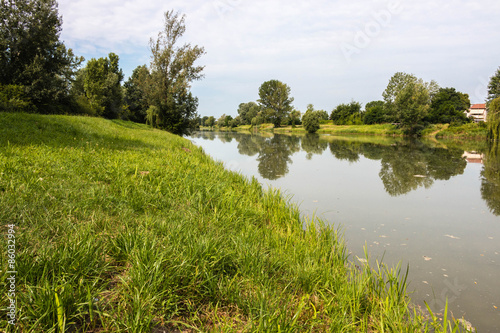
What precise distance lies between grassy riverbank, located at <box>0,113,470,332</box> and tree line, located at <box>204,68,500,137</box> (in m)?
33.4

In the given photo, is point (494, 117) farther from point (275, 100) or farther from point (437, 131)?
point (275, 100)

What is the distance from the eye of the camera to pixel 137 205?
385 cm

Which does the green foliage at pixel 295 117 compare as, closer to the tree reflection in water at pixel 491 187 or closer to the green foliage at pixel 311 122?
the green foliage at pixel 311 122

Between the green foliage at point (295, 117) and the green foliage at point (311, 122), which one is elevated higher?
the green foliage at point (295, 117)

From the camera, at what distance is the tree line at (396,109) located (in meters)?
44.3

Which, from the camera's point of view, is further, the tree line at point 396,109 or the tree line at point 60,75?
the tree line at point 396,109

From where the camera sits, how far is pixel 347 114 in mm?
65438

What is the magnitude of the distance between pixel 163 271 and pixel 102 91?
35.6m

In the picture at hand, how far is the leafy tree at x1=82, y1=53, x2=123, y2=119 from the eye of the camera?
30703 millimetres

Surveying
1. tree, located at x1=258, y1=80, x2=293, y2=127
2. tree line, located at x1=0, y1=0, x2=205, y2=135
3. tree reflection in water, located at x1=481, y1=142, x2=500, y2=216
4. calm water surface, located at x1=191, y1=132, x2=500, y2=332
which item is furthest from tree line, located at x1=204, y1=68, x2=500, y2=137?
tree line, located at x1=0, y1=0, x2=205, y2=135

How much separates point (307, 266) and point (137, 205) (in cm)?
243

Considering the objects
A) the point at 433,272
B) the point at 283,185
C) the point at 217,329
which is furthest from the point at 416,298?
the point at 283,185

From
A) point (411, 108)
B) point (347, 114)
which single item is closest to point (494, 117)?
point (411, 108)

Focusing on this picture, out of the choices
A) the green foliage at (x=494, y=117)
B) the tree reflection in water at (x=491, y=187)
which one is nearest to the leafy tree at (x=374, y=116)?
the green foliage at (x=494, y=117)
